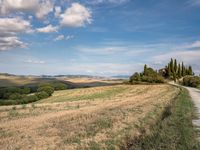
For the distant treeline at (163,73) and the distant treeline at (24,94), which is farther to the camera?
the distant treeline at (163,73)

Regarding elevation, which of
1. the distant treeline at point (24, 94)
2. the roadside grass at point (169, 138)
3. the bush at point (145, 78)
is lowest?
the distant treeline at point (24, 94)

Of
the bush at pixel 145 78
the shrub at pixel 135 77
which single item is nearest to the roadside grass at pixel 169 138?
the bush at pixel 145 78

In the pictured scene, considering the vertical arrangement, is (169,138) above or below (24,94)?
above

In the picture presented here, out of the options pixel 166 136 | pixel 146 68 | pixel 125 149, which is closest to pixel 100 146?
pixel 125 149

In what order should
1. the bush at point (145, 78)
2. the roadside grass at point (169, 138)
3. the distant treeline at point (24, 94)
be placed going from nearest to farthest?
the roadside grass at point (169, 138), the distant treeline at point (24, 94), the bush at point (145, 78)

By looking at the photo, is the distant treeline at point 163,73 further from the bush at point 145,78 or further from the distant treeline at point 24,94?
the distant treeline at point 24,94

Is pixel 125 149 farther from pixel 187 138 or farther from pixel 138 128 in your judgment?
pixel 138 128

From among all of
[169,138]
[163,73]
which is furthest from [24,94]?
[169,138]

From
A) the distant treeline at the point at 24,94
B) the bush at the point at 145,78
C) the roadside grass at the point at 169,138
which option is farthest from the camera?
the bush at the point at 145,78

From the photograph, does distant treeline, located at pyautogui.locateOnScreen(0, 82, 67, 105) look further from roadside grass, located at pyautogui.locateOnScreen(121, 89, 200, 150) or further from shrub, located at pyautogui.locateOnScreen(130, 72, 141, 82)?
roadside grass, located at pyautogui.locateOnScreen(121, 89, 200, 150)

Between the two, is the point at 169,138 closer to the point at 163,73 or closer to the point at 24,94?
the point at 24,94

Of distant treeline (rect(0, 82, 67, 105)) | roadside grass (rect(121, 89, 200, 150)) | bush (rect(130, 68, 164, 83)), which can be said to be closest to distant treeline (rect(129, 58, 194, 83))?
bush (rect(130, 68, 164, 83))

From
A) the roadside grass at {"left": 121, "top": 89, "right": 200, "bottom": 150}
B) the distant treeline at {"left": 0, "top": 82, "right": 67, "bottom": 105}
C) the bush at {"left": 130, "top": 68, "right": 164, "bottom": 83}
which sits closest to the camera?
the roadside grass at {"left": 121, "top": 89, "right": 200, "bottom": 150}

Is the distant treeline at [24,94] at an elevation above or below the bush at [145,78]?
below
